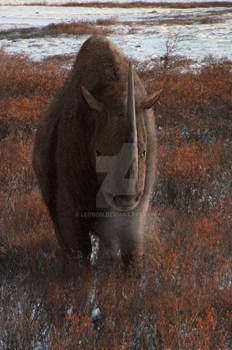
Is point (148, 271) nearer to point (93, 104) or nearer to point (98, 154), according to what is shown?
point (98, 154)

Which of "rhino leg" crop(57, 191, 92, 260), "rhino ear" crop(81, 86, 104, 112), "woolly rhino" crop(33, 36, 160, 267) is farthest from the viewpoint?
"rhino leg" crop(57, 191, 92, 260)

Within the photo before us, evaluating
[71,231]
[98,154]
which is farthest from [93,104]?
[71,231]

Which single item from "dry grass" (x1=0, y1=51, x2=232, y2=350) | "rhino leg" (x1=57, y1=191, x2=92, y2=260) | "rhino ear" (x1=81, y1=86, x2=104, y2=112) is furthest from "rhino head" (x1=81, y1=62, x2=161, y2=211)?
"dry grass" (x1=0, y1=51, x2=232, y2=350)

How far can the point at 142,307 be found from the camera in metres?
3.15

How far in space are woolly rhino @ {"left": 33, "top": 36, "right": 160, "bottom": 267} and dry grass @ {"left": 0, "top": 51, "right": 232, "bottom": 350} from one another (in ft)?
1.23

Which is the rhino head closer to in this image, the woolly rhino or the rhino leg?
the woolly rhino

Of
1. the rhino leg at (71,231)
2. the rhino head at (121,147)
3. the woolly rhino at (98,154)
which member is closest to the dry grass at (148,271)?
the rhino leg at (71,231)

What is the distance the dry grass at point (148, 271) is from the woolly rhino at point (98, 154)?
376mm

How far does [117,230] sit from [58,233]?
0.66m

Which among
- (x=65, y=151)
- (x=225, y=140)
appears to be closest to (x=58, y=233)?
(x=65, y=151)

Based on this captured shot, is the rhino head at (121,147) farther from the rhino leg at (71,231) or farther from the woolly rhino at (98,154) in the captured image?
the rhino leg at (71,231)

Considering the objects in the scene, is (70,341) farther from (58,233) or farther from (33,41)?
(33,41)

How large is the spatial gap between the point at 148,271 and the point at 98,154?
58.8 inches

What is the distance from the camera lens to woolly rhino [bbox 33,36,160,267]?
8.21ft
